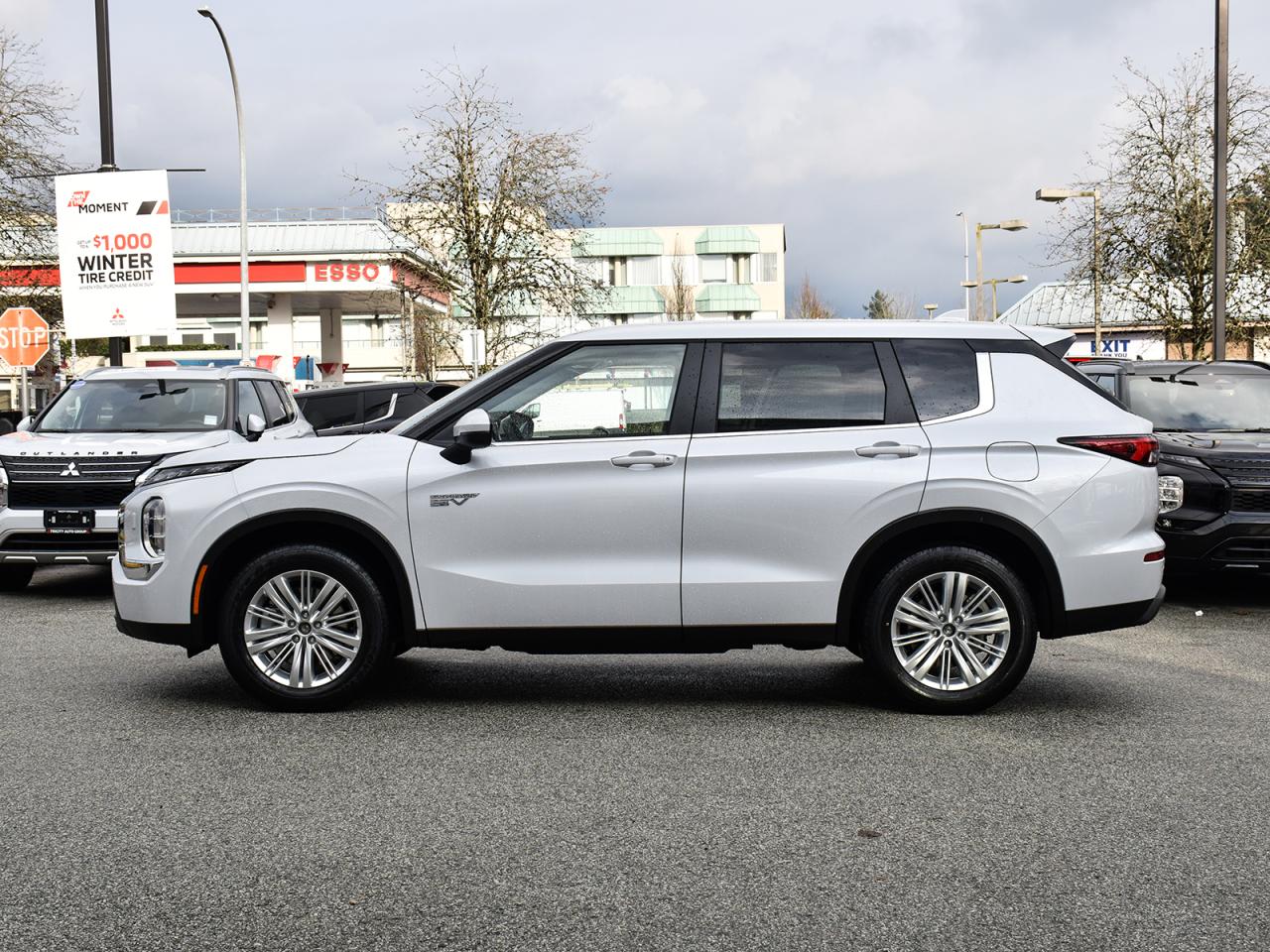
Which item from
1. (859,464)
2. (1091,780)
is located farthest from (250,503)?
(1091,780)

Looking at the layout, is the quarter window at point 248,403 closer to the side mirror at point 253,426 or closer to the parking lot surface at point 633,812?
the side mirror at point 253,426

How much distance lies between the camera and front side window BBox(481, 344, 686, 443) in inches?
260

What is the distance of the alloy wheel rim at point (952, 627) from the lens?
6.53 metres

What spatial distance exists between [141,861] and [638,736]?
7.75 feet

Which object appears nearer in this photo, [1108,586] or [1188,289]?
[1108,586]

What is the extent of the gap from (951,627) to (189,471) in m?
3.66

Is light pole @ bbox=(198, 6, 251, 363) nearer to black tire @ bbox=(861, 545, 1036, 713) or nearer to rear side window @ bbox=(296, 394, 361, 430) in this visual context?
rear side window @ bbox=(296, 394, 361, 430)

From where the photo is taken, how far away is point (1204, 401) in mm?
12023

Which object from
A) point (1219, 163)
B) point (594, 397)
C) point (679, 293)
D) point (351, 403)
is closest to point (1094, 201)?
point (1219, 163)

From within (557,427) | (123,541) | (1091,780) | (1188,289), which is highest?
(1188,289)

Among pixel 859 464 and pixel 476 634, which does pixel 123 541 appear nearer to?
pixel 476 634

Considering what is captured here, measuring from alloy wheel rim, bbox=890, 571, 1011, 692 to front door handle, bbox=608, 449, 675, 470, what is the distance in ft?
4.11

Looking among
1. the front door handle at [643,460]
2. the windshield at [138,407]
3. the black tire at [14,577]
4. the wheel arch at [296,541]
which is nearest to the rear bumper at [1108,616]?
the front door handle at [643,460]

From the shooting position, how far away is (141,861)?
14.7 ft
